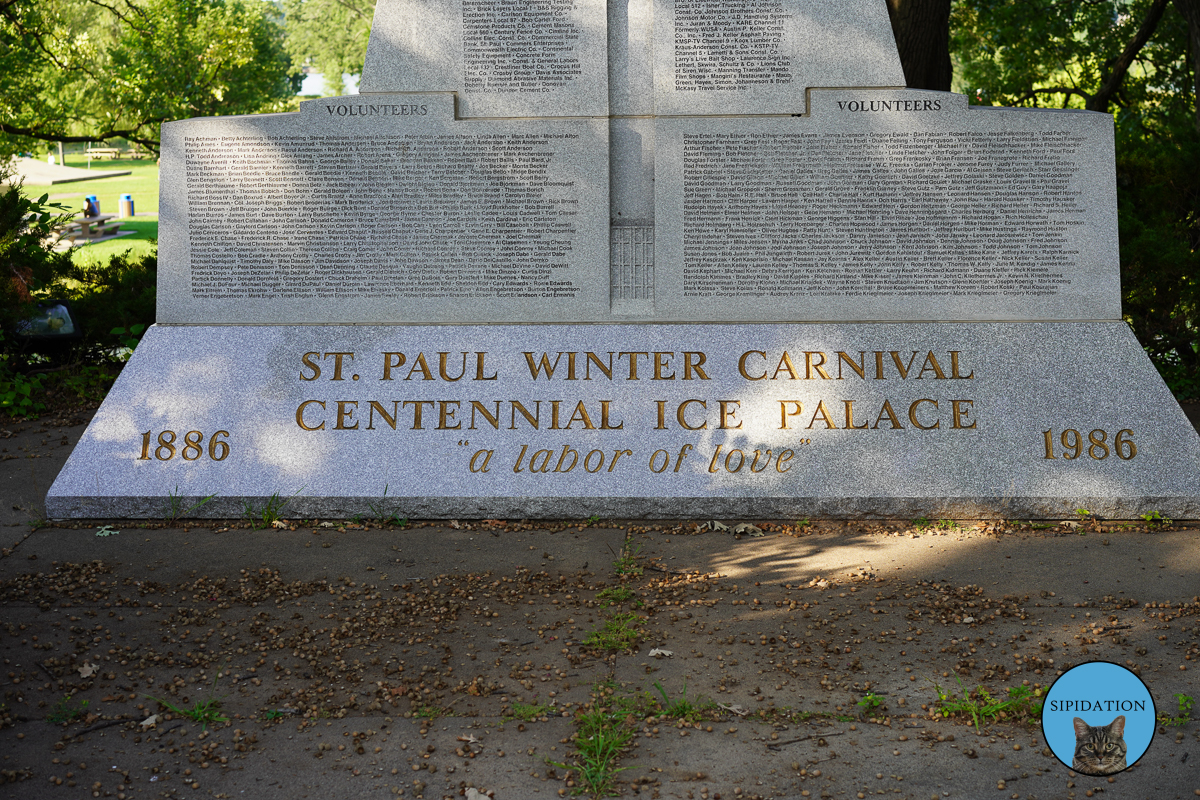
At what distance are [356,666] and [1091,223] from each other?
493 centimetres

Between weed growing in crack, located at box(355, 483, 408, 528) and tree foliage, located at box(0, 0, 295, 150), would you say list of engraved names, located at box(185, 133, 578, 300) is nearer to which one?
weed growing in crack, located at box(355, 483, 408, 528)

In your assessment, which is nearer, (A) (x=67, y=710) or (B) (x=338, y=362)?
(A) (x=67, y=710)

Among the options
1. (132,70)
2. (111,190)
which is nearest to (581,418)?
(132,70)

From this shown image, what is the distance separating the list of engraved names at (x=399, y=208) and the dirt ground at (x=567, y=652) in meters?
1.57

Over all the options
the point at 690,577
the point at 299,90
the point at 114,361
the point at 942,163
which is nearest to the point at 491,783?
the point at 690,577

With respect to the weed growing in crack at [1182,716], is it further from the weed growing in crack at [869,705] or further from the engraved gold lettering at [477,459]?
the engraved gold lettering at [477,459]

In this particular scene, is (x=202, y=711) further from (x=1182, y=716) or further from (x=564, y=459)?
(x=1182, y=716)

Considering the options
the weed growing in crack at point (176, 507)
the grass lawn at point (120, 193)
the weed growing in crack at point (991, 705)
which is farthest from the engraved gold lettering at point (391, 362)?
the grass lawn at point (120, 193)

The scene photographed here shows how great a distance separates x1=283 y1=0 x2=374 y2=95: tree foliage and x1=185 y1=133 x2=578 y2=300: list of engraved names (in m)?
29.7

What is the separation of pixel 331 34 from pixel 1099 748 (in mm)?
38657

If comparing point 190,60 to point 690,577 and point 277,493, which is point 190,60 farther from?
point 690,577

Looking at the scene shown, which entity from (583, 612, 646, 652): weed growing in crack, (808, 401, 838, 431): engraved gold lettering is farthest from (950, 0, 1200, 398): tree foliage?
(583, 612, 646, 652): weed growing in crack

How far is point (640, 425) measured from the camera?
18.9ft

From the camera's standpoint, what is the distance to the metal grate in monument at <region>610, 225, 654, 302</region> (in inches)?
241
